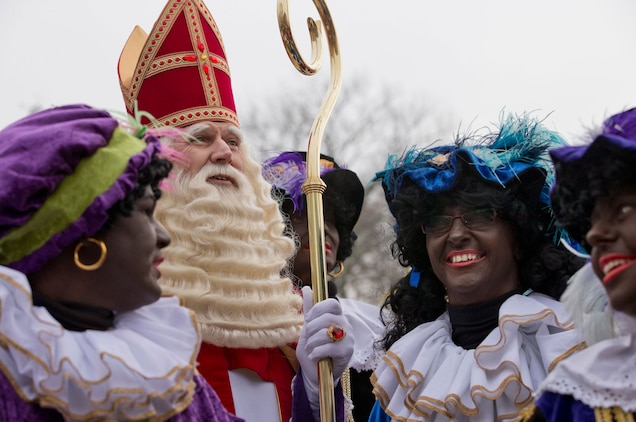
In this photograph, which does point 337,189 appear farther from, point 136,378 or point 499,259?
point 136,378

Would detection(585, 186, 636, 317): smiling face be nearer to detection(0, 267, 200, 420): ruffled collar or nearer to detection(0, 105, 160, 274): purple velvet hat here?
detection(0, 267, 200, 420): ruffled collar

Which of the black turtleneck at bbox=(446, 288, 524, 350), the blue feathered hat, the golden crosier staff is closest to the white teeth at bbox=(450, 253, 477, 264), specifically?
the black turtleneck at bbox=(446, 288, 524, 350)

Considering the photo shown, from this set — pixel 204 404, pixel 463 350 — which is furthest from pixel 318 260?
pixel 204 404

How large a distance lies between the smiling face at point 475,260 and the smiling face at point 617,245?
1.27m

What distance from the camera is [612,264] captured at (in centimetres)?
269

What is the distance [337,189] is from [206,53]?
3.80 feet

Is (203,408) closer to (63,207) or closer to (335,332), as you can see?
(63,207)

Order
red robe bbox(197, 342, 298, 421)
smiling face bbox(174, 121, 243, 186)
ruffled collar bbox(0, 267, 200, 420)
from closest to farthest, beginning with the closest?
ruffled collar bbox(0, 267, 200, 420) < red robe bbox(197, 342, 298, 421) < smiling face bbox(174, 121, 243, 186)

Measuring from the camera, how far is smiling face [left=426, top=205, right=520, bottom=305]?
4045 mm

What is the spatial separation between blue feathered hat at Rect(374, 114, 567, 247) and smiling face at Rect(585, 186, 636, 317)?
1.32m

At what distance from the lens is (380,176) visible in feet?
14.8

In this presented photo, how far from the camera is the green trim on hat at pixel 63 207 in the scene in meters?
2.65

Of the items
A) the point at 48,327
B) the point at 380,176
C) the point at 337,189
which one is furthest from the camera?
the point at 337,189

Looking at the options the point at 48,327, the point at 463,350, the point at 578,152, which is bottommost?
the point at 463,350
